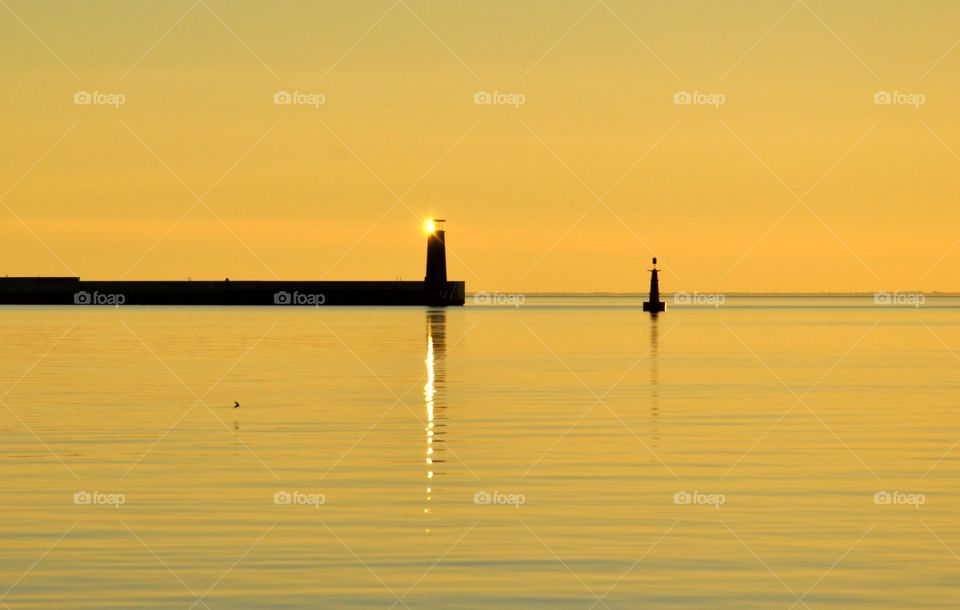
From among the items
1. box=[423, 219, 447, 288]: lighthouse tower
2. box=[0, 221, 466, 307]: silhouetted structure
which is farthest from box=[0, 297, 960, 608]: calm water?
box=[0, 221, 466, 307]: silhouetted structure

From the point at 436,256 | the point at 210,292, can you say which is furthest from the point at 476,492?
the point at 210,292

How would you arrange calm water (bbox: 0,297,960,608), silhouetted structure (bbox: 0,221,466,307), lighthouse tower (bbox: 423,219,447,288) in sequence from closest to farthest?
calm water (bbox: 0,297,960,608)
lighthouse tower (bbox: 423,219,447,288)
silhouetted structure (bbox: 0,221,466,307)

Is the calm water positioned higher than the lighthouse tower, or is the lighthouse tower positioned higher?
the lighthouse tower

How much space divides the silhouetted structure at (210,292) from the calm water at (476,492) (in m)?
143

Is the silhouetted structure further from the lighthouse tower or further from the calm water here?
the calm water

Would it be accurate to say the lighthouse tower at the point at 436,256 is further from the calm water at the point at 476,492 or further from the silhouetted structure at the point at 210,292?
the calm water at the point at 476,492

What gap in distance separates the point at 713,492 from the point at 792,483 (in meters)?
1.54

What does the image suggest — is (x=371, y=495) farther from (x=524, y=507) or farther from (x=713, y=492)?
(x=713, y=492)

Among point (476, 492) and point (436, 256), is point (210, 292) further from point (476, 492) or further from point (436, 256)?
point (476, 492)

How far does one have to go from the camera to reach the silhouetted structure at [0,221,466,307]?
610ft

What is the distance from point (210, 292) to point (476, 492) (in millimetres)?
182526

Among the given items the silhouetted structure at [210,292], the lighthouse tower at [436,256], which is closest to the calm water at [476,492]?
the lighthouse tower at [436,256]

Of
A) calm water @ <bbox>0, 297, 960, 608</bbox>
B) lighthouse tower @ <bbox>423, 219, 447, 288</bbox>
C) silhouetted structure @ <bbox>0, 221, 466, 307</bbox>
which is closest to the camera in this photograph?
calm water @ <bbox>0, 297, 960, 608</bbox>

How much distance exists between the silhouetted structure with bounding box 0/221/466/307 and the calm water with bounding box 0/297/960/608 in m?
143
